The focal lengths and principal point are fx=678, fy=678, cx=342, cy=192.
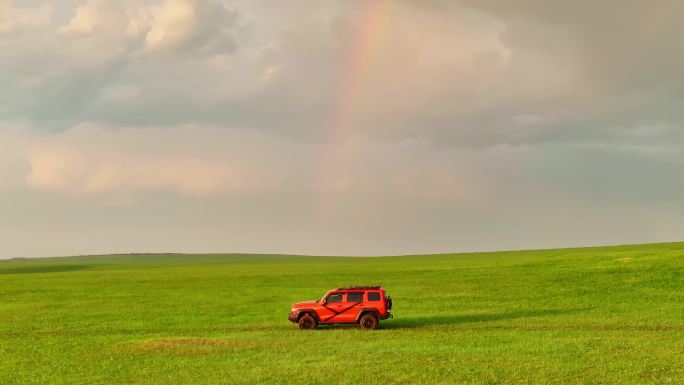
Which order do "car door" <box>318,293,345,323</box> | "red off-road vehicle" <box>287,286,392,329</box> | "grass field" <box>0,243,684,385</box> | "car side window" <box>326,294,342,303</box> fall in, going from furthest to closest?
"car side window" <box>326,294,342,303</box> → "car door" <box>318,293,345,323</box> → "red off-road vehicle" <box>287,286,392,329</box> → "grass field" <box>0,243,684,385</box>

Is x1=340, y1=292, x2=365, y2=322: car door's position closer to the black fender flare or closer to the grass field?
the grass field

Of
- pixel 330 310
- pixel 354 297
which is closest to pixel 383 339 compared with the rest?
pixel 354 297

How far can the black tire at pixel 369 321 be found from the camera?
34.8m

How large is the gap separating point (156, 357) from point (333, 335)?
8.71 metres

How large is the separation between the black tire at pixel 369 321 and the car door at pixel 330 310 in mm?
1218

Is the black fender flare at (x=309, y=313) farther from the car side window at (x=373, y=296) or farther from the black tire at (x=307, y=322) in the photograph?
the car side window at (x=373, y=296)

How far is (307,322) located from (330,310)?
1383 millimetres

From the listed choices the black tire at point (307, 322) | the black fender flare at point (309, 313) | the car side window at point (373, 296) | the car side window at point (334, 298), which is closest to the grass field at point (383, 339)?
the black tire at point (307, 322)

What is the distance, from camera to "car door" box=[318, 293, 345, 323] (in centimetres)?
3491

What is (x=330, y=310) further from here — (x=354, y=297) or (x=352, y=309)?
(x=354, y=297)

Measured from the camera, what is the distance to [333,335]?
32.8 meters

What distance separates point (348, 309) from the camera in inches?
1373

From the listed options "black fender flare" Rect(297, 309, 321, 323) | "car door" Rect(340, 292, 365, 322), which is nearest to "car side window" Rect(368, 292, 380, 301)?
"car door" Rect(340, 292, 365, 322)

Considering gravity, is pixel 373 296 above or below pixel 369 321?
above
